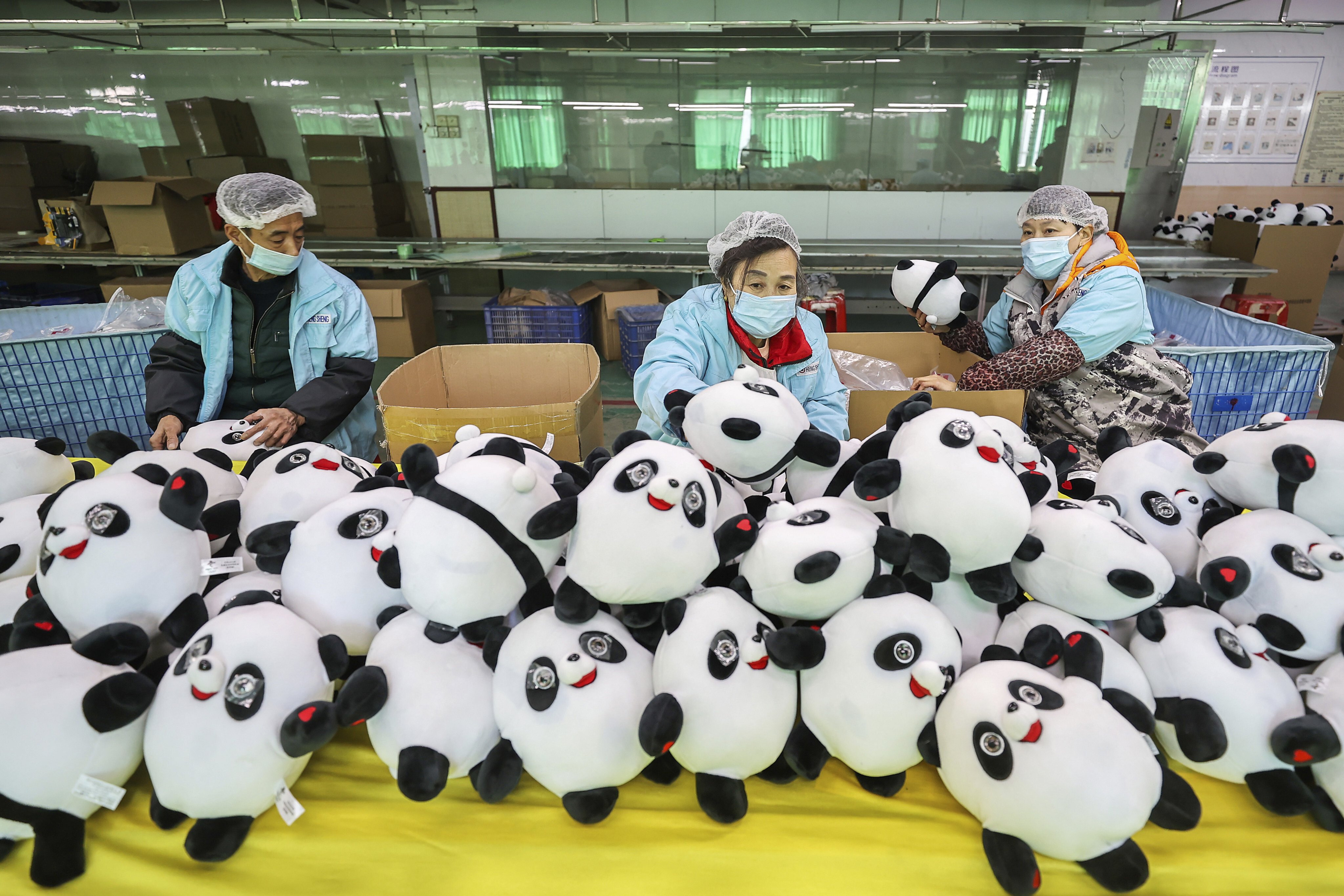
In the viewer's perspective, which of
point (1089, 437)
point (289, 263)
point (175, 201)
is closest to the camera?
point (289, 263)

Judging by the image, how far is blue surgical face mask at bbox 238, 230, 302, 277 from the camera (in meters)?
1.97

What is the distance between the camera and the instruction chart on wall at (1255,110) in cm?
579

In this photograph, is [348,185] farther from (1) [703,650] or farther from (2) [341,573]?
(1) [703,650]

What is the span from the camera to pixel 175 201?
4.67 metres

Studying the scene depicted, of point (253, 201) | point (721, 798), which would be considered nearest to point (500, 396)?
point (253, 201)

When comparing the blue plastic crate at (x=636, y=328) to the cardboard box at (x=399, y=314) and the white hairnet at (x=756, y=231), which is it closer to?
the cardboard box at (x=399, y=314)

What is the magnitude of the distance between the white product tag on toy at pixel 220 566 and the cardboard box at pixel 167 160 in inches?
267

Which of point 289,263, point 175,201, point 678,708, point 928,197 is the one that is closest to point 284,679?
point 678,708

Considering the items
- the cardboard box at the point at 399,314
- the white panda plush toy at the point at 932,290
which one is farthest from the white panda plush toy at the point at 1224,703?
the cardboard box at the point at 399,314

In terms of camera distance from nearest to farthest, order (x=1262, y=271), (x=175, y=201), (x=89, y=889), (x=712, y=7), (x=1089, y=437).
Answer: (x=89, y=889), (x=1089, y=437), (x=1262, y=271), (x=175, y=201), (x=712, y=7)

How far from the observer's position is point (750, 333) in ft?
5.97

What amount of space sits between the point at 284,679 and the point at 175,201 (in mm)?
5208

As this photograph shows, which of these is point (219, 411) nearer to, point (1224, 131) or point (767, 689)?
point (767, 689)

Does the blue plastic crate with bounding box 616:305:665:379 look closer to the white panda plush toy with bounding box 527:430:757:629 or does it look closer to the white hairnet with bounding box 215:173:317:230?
the white hairnet with bounding box 215:173:317:230
